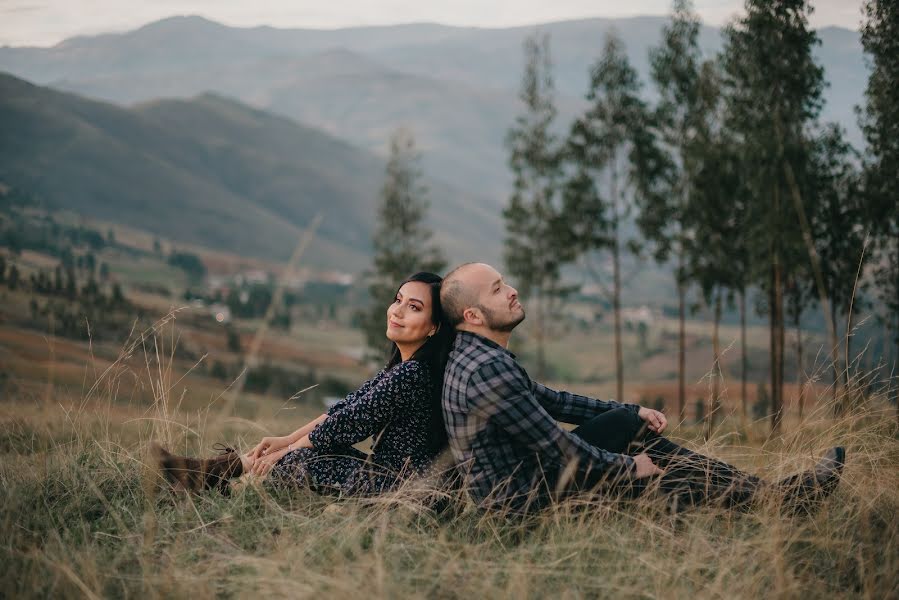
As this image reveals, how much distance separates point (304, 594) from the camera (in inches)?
129

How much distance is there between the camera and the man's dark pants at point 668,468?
445 centimetres

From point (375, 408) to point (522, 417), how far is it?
100 centimetres

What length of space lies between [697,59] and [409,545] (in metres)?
27.2

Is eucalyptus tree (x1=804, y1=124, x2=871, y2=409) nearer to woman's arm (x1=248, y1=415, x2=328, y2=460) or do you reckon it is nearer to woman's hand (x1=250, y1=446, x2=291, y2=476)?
woman's arm (x1=248, y1=415, x2=328, y2=460)

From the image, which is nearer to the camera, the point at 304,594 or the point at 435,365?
the point at 304,594

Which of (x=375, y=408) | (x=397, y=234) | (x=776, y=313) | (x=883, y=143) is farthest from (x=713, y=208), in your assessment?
(x=375, y=408)

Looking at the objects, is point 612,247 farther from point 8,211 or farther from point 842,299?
point 8,211

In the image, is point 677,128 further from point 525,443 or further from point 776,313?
point 525,443

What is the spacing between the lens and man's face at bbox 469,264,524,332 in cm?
446

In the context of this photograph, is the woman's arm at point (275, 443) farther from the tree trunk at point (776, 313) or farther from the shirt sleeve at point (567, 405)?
the tree trunk at point (776, 313)

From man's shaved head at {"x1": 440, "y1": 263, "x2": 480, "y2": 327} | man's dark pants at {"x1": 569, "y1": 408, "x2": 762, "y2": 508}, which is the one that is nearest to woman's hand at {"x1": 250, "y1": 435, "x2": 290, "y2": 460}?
man's shaved head at {"x1": 440, "y1": 263, "x2": 480, "y2": 327}

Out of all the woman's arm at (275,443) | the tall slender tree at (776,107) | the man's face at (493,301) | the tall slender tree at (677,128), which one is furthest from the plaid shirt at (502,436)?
the tall slender tree at (677,128)

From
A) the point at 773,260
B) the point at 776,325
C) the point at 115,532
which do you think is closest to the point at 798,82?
the point at 773,260

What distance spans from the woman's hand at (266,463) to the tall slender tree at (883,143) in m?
12.9
